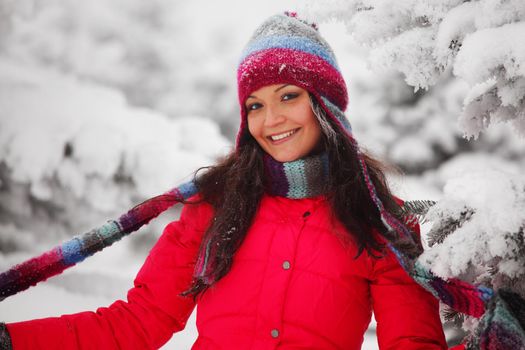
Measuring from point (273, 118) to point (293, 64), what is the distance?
0.74 feet

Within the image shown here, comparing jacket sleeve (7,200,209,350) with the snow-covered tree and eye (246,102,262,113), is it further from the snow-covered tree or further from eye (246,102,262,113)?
the snow-covered tree

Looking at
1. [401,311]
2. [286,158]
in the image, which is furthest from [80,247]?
[401,311]

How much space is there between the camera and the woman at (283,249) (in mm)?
1583

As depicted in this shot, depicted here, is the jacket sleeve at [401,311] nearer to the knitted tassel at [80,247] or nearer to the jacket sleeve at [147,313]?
the jacket sleeve at [147,313]

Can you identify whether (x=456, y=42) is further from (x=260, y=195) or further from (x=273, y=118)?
(x=260, y=195)

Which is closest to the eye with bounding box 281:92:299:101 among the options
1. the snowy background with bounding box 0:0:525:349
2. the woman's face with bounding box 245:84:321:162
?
the woman's face with bounding box 245:84:321:162

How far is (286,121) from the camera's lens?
1823 mm

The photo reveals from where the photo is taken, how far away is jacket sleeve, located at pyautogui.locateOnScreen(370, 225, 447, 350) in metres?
1.47

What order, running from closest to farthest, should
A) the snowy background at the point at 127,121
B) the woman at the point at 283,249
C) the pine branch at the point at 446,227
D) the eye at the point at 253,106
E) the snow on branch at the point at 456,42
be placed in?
the snow on branch at the point at 456,42
the pine branch at the point at 446,227
the woman at the point at 283,249
the eye at the point at 253,106
the snowy background at the point at 127,121

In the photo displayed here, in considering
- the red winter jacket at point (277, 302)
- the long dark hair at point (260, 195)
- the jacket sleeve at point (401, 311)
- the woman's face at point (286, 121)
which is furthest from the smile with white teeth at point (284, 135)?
the jacket sleeve at point (401, 311)

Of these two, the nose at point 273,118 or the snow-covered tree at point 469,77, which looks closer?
the snow-covered tree at point 469,77

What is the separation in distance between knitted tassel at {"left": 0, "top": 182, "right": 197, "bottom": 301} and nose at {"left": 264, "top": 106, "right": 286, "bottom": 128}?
456 mm

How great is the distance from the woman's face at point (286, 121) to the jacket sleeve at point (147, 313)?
453 mm

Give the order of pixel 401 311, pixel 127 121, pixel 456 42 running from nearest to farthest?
pixel 456 42 < pixel 401 311 < pixel 127 121
